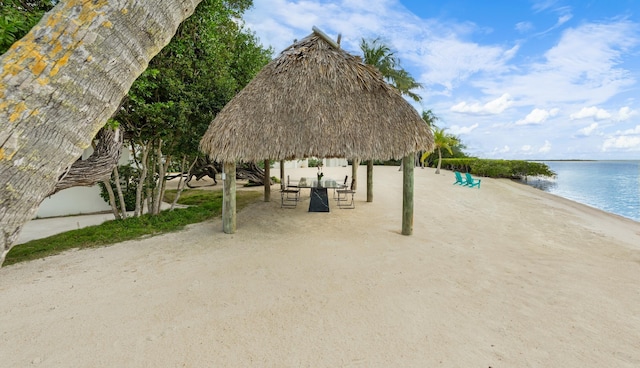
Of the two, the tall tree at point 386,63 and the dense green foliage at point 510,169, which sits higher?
the tall tree at point 386,63

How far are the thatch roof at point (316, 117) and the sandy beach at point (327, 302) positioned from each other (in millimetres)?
2017

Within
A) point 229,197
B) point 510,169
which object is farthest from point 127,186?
point 510,169

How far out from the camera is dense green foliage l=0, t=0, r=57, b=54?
326 cm

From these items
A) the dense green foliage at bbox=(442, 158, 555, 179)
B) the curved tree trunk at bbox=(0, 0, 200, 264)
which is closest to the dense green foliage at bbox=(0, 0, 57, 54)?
the curved tree trunk at bbox=(0, 0, 200, 264)

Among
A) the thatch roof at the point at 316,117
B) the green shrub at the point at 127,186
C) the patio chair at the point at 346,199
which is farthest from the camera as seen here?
the patio chair at the point at 346,199

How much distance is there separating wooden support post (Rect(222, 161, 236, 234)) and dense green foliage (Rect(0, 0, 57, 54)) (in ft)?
12.1

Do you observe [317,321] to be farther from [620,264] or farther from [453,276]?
[620,264]

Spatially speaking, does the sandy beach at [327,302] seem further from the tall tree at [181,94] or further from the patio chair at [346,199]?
the patio chair at [346,199]

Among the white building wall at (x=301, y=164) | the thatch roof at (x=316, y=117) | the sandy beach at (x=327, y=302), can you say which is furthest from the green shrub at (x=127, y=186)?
the white building wall at (x=301, y=164)

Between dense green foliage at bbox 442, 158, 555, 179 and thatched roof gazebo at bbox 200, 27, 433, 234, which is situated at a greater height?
thatched roof gazebo at bbox 200, 27, 433, 234

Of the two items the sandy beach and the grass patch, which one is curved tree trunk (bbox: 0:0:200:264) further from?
the grass patch

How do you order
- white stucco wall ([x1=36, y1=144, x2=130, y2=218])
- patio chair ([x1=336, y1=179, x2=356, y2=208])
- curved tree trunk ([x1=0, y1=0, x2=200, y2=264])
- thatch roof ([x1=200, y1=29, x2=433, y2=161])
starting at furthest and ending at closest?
patio chair ([x1=336, y1=179, x2=356, y2=208])
white stucco wall ([x1=36, y1=144, x2=130, y2=218])
thatch roof ([x1=200, y1=29, x2=433, y2=161])
curved tree trunk ([x1=0, y1=0, x2=200, y2=264])

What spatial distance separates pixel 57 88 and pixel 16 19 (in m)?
3.45

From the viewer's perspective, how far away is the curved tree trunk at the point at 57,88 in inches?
56.1
